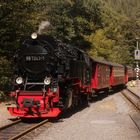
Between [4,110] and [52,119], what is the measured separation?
3710 millimetres

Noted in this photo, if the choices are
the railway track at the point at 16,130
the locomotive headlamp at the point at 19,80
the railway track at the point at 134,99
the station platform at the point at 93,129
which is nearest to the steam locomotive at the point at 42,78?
the locomotive headlamp at the point at 19,80

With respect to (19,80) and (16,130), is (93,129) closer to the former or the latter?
(16,130)

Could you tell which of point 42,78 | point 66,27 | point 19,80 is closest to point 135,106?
point 42,78

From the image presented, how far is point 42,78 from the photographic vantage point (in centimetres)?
1639

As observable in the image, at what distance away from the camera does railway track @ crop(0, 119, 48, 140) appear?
39.6ft

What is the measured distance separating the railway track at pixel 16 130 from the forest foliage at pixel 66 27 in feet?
25.9

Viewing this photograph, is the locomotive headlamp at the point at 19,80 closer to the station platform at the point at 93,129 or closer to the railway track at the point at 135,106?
the station platform at the point at 93,129

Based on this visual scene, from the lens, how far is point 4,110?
19.7m

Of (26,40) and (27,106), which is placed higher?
(26,40)

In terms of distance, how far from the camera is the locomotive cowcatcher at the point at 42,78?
15672mm

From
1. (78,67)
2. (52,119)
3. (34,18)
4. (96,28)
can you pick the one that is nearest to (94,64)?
(34,18)

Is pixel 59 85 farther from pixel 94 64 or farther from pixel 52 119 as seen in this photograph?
pixel 94 64

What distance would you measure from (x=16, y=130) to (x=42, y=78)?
10.7 feet

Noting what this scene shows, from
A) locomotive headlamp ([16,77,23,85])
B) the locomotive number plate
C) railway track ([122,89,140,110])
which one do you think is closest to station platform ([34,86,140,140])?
locomotive headlamp ([16,77,23,85])
